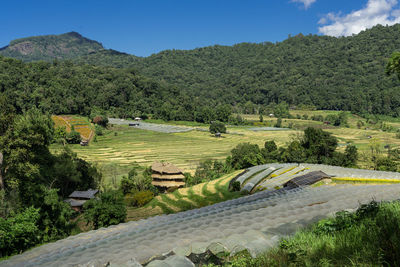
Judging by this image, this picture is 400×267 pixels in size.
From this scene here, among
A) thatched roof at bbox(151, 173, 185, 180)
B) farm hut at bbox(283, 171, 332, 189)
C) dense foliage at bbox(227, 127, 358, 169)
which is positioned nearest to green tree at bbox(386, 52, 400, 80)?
farm hut at bbox(283, 171, 332, 189)

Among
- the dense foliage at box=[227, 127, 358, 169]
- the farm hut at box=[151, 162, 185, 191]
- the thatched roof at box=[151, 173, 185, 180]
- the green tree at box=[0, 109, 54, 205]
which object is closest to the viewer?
the green tree at box=[0, 109, 54, 205]

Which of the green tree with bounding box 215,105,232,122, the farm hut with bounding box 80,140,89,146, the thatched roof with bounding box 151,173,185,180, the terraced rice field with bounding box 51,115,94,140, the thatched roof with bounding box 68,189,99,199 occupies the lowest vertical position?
the thatched roof with bounding box 68,189,99,199

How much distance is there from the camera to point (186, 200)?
106 feet

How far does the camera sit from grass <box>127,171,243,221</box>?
1163 inches

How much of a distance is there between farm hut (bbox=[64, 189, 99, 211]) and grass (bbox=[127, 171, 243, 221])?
6.16m

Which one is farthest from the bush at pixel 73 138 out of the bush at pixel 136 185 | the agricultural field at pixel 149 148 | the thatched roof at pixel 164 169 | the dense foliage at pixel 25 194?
the dense foliage at pixel 25 194

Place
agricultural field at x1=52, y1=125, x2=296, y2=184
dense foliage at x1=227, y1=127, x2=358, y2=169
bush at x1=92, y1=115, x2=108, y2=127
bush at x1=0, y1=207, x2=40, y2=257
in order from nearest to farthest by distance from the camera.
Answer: bush at x1=0, y1=207, x2=40, y2=257 < dense foliage at x1=227, y1=127, x2=358, y2=169 < agricultural field at x1=52, y1=125, x2=296, y2=184 < bush at x1=92, y1=115, x2=108, y2=127

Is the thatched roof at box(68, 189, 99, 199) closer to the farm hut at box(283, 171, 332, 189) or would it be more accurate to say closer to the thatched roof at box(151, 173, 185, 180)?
the thatched roof at box(151, 173, 185, 180)

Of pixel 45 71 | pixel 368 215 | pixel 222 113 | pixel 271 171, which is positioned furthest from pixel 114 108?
pixel 368 215

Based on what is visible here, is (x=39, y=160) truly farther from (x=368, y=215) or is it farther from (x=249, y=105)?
(x=249, y=105)

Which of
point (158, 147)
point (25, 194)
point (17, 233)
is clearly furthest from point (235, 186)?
point (158, 147)

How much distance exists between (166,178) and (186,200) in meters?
9.92

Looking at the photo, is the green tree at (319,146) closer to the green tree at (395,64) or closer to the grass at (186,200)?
the grass at (186,200)

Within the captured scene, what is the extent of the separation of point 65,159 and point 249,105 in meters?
169
